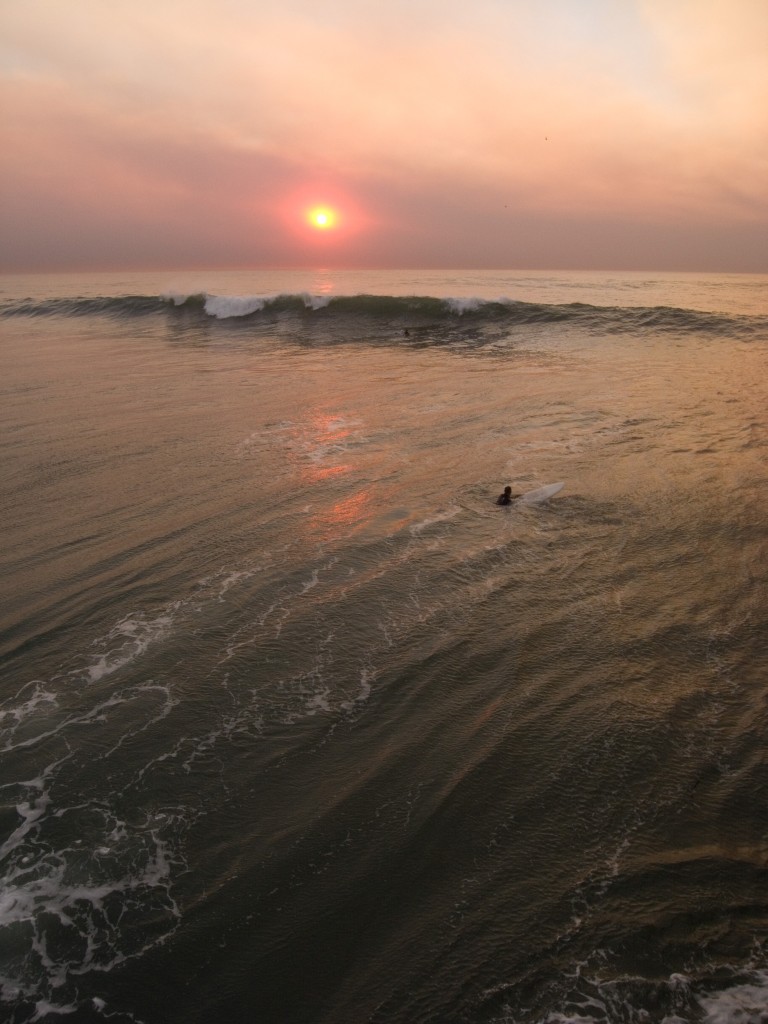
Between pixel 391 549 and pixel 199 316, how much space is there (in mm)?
39260

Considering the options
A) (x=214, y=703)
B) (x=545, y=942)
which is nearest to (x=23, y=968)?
(x=214, y=703)

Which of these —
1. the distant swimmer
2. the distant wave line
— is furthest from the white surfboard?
the distant wave line

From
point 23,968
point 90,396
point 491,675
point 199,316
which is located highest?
point 199,316

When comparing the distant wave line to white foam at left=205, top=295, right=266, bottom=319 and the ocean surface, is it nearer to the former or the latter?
white foam at left=205, top=295, right=266, bottom=319

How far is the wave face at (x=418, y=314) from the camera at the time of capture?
33.2 metres

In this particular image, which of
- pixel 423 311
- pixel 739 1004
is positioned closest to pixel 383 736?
pixel 739 1004

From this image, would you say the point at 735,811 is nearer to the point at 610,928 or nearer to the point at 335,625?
the point at 610,928

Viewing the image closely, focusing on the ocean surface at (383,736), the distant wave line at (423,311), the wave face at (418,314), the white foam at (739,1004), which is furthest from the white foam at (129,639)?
the distant wave line at (423,311)

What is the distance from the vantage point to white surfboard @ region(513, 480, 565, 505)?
32.9 feet

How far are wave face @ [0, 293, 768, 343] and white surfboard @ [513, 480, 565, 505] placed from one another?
23.1 metres

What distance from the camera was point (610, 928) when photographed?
3643 millimetres

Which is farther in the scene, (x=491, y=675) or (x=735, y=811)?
(x=491, y=675)

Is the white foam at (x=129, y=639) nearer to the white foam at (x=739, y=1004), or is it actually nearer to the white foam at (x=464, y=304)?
the white foam at (x=739, y=1004)

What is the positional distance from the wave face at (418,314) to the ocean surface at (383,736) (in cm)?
2419
